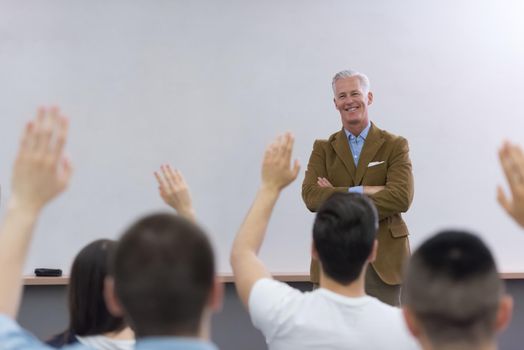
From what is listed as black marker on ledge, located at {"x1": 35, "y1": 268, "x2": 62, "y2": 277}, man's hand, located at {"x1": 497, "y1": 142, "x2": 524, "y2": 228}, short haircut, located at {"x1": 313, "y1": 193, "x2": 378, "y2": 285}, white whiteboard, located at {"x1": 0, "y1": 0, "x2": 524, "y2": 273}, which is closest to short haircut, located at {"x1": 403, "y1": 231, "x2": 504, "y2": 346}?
man's hand, located at {"x1": 497, "y1": 142, "x2": 524, "y2": 228}

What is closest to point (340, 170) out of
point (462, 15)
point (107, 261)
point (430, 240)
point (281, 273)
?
point (281, 273)

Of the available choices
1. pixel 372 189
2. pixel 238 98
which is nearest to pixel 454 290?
pixel 372 189

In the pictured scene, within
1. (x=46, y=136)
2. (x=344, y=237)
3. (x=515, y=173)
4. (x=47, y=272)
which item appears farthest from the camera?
(x=47, y=272)

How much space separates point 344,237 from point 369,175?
1.66 metres

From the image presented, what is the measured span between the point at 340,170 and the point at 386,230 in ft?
1.29

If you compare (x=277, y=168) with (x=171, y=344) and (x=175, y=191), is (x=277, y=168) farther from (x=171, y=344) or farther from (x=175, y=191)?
(x=171, y=344)

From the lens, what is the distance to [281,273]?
13.1ft


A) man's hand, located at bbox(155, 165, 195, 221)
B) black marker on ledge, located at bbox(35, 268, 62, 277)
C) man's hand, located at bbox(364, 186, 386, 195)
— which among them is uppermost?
man's hand, located at bbox(155, 165, 195, 221)

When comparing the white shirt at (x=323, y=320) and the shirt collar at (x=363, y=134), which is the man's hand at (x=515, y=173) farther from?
the shirt collar at (x=363, y=134)

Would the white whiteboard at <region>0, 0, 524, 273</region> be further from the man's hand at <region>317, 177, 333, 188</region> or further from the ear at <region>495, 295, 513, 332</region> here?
the ear at <region>495, 295, 513, 332</region>

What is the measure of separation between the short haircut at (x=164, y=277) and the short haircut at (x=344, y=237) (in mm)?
685

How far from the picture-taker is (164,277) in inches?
38.7

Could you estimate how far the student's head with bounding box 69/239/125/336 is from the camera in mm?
1577

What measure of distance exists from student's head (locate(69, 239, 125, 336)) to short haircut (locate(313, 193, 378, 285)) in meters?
0.54
